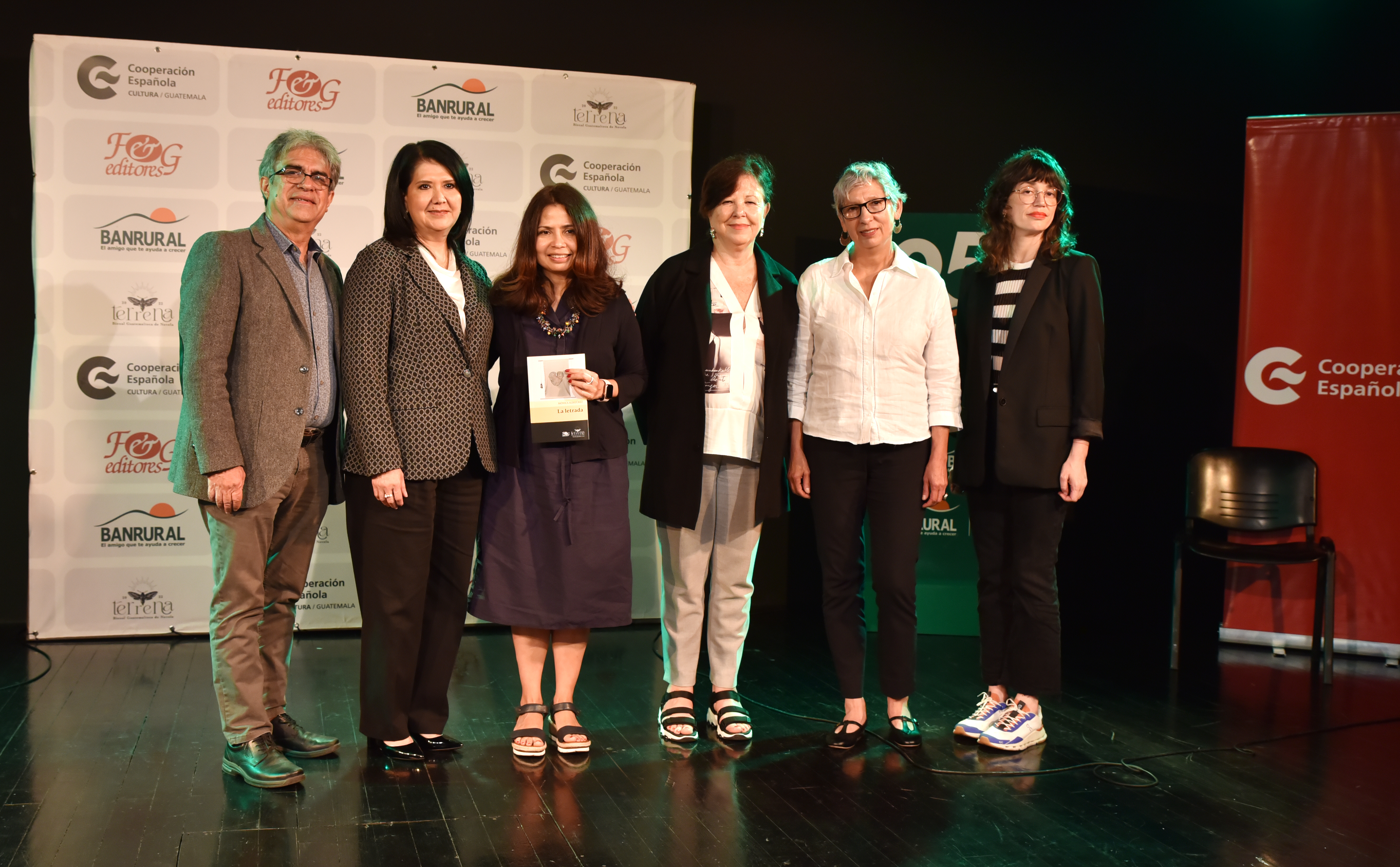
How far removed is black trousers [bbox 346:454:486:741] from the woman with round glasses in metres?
1.00

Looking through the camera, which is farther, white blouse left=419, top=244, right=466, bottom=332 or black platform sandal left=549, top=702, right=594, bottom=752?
black platform sandal left=549, top=702, right=594, bottom=752

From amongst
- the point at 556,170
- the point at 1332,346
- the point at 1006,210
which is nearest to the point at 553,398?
the point at 1006,210

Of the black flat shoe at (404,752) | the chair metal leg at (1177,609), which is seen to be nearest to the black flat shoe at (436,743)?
the black flat shoe at (404,752)

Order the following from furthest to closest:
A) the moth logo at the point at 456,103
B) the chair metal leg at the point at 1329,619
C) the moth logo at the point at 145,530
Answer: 1. the moth logo at the point at 456,103
2. the moth logo at the point at 145,530
3. the chair metal leg at the point at 1329,619

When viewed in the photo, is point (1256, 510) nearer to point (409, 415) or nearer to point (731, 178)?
point (731, 178)

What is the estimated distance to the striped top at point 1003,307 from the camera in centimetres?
302

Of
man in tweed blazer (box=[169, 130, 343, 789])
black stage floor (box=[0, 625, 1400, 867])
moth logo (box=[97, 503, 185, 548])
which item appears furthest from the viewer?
moth logo (box=[97, 503, 185, 548])

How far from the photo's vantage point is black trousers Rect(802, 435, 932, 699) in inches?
118

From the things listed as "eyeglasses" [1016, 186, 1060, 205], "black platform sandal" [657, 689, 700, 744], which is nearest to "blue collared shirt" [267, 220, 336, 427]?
"black platform sandal" [657, 689, 700, 744]

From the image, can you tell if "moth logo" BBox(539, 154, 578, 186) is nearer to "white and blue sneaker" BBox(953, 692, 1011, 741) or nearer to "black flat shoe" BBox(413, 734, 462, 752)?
"black flat shoe" BBox(413, 734, 462, 752)

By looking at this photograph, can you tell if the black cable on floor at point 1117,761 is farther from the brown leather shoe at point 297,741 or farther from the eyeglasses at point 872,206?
the eyeglasses at point 872,206

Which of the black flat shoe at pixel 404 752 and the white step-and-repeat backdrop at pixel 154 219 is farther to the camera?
the white step-and-repeat backdrop at pixel 154 219

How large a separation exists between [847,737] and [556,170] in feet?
8.80

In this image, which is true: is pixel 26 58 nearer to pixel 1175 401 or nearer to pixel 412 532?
pixel 412 532
